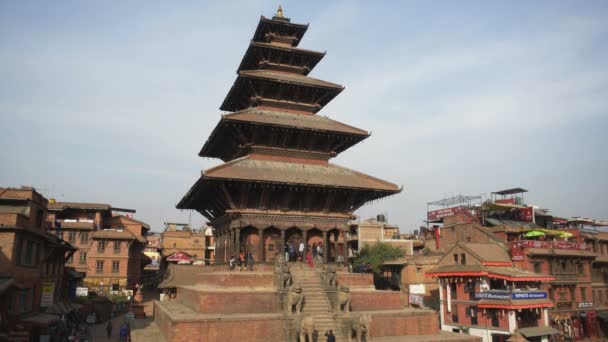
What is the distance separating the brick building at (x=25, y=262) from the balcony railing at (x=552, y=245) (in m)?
39.8

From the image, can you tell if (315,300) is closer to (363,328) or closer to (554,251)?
(363,328)

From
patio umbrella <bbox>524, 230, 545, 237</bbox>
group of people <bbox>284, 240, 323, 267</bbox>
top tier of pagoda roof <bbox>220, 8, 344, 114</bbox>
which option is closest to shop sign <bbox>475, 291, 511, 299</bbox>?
patio umbrella <bbox>524, 230, 545, 237</bbox>

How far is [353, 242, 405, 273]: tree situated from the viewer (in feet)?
202

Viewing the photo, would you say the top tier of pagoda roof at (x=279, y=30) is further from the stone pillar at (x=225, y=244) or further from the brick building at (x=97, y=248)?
the brick building at (x=97, y=248)

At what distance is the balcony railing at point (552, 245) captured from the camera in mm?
46281

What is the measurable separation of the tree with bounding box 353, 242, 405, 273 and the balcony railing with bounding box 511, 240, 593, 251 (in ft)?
60.4

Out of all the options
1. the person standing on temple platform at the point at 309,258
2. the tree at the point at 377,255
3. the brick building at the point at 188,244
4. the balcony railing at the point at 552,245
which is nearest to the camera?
the person standing on temple platform at the point at 309,258

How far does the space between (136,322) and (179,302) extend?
3967mm

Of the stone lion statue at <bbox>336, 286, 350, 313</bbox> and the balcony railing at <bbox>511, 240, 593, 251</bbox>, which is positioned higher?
the balcony railing at <bbox>511, 240, 593, 251</bbox>

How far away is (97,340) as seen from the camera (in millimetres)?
34188

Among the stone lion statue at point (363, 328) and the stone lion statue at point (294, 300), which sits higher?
the stone lion statue at point (294, 300)

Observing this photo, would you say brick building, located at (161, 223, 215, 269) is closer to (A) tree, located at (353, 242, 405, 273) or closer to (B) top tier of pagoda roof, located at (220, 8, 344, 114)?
(A) tree, located at (353, 242, 405, 273)

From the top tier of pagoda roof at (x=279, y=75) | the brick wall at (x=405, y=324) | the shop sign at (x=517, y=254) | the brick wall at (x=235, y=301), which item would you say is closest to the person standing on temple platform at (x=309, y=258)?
the brick wall at (x=235, y=301)

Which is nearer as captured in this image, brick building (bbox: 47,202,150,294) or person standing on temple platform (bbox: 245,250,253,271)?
person standing on temple platform (bbox: 245,250,253,271)
